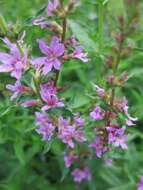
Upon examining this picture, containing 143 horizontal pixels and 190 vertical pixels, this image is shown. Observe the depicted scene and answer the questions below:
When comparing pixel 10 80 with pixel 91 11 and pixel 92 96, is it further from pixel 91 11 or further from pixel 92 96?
pixel 91 11

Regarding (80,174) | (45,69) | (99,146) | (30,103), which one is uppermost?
(45,69)

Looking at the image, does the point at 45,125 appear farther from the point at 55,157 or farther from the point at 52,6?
the point at 55,157

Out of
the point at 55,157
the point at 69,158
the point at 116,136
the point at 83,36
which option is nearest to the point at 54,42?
the point at 83,36

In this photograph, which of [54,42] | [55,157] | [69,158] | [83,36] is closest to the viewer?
[54,42]

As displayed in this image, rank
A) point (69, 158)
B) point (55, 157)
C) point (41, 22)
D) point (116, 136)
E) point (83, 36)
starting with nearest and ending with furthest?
point (41, 22)
point (116, 136)
point (83, 36)
point (69, 158)
point (55, 157)

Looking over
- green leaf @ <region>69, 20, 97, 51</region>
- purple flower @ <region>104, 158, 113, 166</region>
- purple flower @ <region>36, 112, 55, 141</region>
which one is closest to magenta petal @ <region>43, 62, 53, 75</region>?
purple flower @ <region>36, 112, 55, 141</region>

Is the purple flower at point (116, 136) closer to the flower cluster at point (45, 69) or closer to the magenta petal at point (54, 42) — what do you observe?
the flower cluster at point (45, 69)

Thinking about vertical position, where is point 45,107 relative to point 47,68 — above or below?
below
